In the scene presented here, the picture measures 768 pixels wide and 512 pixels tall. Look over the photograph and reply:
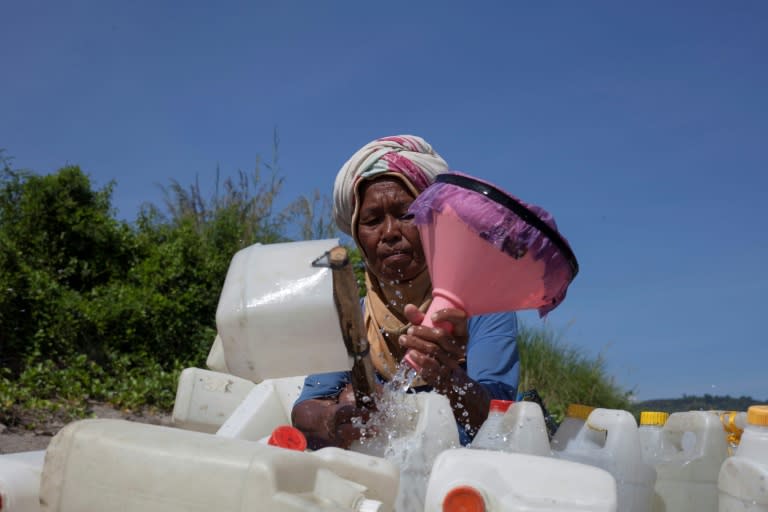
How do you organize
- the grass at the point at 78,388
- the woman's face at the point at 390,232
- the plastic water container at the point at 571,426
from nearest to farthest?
the plastic water container at the point at 571,426 < the woman's face at the point at 390,232 < the grass at the point at 78,388

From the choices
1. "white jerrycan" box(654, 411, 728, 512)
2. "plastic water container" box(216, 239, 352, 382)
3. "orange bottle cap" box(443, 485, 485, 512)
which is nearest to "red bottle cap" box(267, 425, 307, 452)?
"plastic water container" box(216, 239, 352, 382)

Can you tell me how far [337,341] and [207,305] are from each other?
4346 mm

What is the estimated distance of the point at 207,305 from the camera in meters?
5.72

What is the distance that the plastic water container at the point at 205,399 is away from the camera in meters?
2.31

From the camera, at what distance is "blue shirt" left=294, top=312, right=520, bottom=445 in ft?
6.73

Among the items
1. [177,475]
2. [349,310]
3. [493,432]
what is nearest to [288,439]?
[349,310]

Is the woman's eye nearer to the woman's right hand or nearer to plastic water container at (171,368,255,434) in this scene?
the woman's right hand

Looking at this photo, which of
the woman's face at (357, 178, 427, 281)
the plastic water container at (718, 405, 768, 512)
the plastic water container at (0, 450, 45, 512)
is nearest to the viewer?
the plastic water container at (0, 450, 45, 512)

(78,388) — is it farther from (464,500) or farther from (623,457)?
(464,500)

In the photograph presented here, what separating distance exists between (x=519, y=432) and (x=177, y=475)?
750 millimetres

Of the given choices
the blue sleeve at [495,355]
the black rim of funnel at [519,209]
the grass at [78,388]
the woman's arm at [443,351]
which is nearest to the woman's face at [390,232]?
the blue sleeve at [495,355]

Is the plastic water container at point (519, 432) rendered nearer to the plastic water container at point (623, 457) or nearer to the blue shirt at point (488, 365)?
the plastic water container at point (623, 457)

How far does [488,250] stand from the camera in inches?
58.4

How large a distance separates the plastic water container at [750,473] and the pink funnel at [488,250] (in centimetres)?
47
